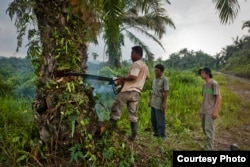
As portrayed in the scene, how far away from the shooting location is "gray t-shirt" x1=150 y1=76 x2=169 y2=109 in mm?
5498

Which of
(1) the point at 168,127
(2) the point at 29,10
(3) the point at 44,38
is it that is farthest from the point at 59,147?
(1) the point at 168,127

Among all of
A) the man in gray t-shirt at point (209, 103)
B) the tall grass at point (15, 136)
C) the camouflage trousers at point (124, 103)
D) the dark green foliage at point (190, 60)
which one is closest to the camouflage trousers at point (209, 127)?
the man in gray t-shirt at point (209, 103)

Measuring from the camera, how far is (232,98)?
13.0 m

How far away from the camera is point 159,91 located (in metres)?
5.54

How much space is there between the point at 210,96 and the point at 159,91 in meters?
0.91

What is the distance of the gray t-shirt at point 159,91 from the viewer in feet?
18.0

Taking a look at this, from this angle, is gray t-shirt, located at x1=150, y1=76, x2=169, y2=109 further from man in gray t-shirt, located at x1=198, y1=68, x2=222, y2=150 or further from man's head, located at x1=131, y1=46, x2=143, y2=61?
man's head, located at x1=131, y1=46, x2=143, y2=61

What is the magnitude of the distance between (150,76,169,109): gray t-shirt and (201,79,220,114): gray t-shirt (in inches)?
28.0

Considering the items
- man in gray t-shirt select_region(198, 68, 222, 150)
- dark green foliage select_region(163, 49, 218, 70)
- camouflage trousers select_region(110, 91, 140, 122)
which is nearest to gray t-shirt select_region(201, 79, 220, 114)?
man in gray t-shirt select_region(198, 68, 222, 150)

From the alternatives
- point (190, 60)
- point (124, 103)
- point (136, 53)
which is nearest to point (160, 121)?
point (124, 103)

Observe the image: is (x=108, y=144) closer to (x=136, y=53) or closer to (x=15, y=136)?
(x=15, y=136)

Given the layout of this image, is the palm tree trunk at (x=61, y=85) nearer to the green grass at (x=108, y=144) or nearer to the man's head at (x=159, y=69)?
the green grass at (x=108, y=144)

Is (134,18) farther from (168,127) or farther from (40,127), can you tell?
(40,127)

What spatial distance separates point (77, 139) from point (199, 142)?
3115mm
